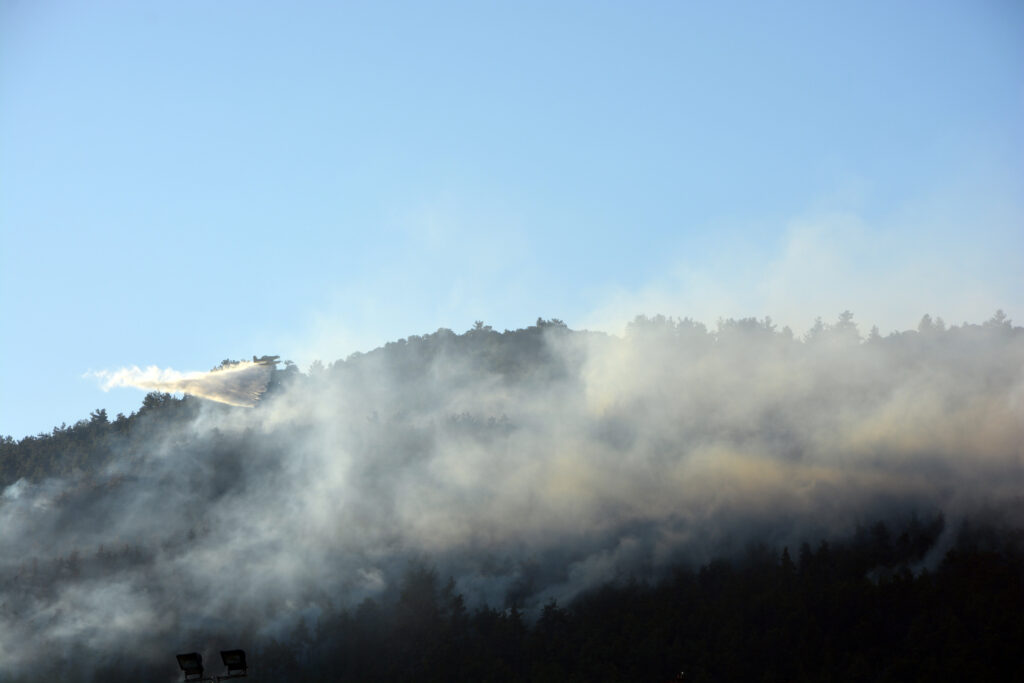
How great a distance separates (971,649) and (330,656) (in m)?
102

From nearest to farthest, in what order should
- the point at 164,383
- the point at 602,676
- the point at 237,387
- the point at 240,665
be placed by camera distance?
the point at 240,665 → the point at 164,383 → the point at 237,387 → the point at 602,676

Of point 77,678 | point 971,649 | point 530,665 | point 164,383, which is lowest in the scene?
point 971,649

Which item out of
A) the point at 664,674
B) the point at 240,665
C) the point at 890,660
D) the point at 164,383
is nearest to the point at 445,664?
the point at 664,674

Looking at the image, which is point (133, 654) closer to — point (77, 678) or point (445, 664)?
point (77, 678)

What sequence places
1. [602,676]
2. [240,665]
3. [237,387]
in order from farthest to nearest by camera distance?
[602,676] < [237,387] < [240,665]

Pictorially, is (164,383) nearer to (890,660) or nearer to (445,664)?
(445,664)

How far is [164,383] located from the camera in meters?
107

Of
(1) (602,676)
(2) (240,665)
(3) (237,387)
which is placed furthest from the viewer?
(1) (602,676)

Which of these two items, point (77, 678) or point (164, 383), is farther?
point (77, 678)

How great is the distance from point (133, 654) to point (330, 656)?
106ft

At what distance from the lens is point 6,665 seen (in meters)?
199

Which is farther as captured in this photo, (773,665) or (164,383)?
(773,665)

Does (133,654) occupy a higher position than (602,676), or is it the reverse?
(133,654)

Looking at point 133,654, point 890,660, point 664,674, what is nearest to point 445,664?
point 664,674
